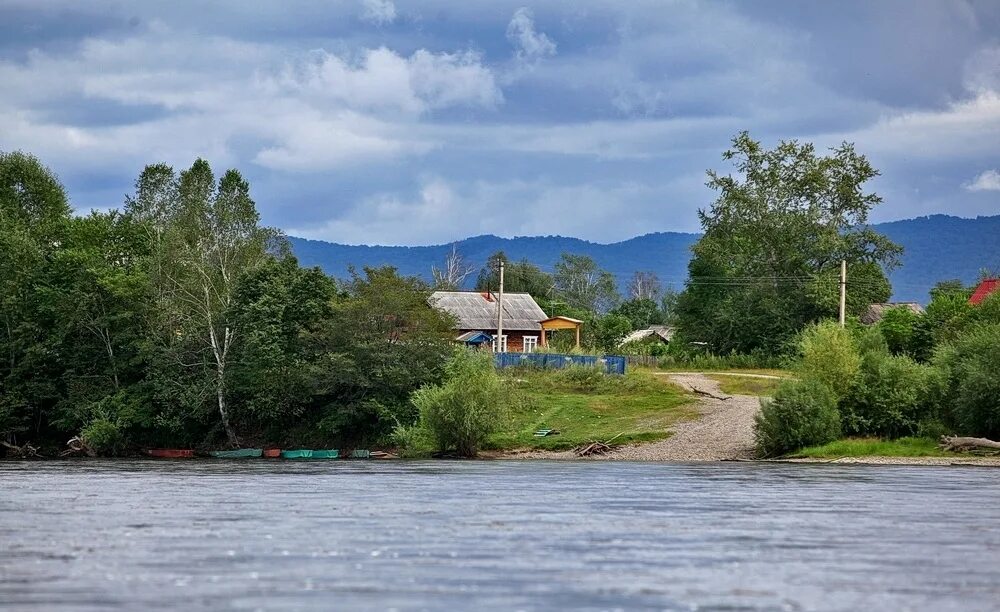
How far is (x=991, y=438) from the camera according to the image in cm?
6019

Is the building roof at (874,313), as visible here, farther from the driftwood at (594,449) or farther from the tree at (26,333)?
the tree at (26,333)

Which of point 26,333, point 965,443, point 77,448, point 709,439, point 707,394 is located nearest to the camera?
point 965,443

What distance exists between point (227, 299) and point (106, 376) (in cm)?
989

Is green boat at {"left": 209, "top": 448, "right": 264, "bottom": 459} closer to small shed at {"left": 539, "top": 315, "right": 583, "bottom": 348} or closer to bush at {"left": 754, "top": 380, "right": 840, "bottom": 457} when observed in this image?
bush at {"left": 754, "top": 380, "right": 840, "bottom": 457}

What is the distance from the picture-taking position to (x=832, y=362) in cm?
6272

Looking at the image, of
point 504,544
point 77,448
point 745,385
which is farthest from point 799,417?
point 77,448

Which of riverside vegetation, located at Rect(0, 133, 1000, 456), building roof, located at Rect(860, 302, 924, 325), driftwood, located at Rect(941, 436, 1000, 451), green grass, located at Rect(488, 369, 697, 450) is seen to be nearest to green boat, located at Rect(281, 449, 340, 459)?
riverside vegetation, located at Rect(0, 133, 1000, 456)

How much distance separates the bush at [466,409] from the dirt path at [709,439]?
21.0 feet

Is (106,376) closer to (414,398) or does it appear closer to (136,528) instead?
(414,398)

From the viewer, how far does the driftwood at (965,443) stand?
57812 millimetres

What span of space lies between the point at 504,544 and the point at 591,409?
163 ft

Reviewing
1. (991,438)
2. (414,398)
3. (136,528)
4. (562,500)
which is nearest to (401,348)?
(414,398)

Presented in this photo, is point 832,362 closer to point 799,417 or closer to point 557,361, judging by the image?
point 799,417

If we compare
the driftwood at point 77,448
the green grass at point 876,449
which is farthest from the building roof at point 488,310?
the green grass at point 876,449
